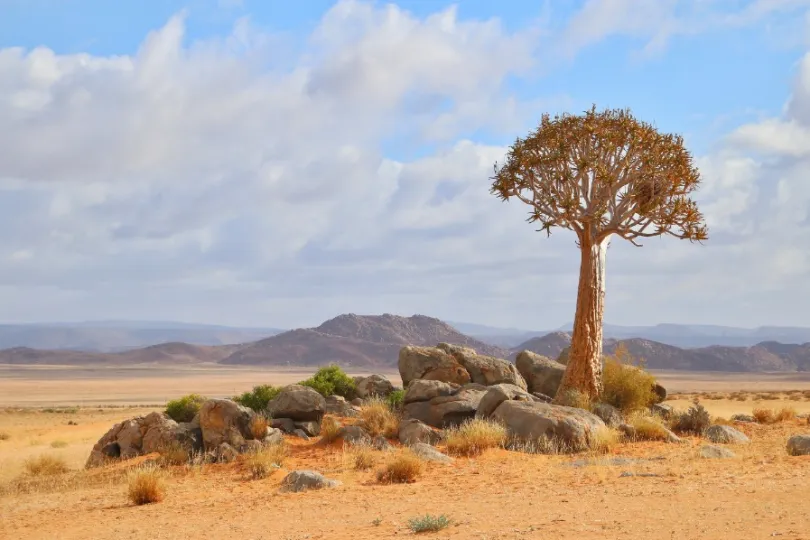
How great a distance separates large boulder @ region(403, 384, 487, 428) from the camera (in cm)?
1955

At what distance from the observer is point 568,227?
2172 centimetres

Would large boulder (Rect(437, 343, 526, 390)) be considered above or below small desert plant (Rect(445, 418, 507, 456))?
above

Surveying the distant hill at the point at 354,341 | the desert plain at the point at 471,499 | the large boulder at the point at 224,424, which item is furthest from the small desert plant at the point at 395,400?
the distant hill at the point at 354,341

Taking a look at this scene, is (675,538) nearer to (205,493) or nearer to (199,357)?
(205,493)

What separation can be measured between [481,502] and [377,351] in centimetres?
12827

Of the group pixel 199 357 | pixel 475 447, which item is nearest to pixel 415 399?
pixel 475 447

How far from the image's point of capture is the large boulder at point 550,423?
16.8 m

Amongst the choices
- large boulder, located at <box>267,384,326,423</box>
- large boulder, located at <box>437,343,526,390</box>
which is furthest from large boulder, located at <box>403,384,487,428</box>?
large boulder, located at <box>437,343,526,390</box>

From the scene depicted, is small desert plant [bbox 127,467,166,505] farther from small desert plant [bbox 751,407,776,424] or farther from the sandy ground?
small desert plant [bbox 751,407,776,424]

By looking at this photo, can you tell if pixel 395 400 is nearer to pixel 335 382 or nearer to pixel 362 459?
pixel 335 382

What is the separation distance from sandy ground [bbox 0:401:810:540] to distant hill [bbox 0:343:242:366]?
14581 cm

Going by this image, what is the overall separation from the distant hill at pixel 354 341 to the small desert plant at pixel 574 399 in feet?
362

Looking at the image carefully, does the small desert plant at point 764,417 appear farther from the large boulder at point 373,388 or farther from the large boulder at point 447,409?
the large boulder at point 373,388

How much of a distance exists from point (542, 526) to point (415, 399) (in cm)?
1102
